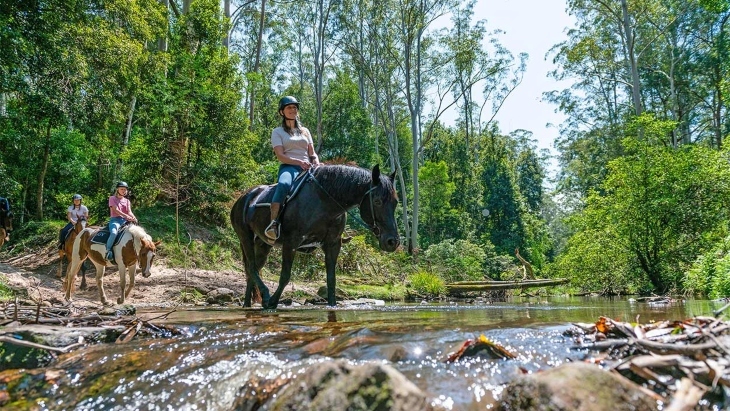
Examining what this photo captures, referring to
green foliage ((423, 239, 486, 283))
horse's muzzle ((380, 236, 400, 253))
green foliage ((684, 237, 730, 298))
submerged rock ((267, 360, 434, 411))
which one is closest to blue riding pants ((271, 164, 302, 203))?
horse's muzzle ((380, 236, 400, 253))

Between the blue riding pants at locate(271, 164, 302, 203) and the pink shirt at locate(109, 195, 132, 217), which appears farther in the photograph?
the pink shirt at locate(109, 195, 132, 217)

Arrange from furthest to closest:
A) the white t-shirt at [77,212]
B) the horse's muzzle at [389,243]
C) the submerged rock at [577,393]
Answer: the white t-shirt at [77,212]
the horse's muzzle at [389,243]
the submerged rock at [577,393]

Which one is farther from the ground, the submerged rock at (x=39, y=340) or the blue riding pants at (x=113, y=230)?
the blue riding pants at (x=113, y=230)

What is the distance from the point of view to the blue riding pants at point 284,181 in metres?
6.67

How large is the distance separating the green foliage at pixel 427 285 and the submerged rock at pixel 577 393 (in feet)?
50.2

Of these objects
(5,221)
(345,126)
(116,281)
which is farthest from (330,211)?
(345,126)

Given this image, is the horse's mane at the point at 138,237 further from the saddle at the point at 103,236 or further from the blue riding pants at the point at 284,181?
the blue riding pants at the point at 284,181

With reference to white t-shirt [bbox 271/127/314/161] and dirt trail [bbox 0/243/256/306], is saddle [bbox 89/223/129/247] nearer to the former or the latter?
dirt trail [bbox 0/243/256/306]

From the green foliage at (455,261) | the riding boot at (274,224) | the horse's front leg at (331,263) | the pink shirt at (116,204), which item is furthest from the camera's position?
the green foliage at (455,261)

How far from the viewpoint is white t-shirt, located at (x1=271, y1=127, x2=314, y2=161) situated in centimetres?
707

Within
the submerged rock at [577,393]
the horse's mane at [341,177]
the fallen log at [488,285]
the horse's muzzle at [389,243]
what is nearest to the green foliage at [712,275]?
the fallen log at [488,285]

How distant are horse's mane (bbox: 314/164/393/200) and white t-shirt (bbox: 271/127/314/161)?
81 centimetres

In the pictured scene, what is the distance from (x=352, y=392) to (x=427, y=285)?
15853 millimetres

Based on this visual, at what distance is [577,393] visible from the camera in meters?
2.06
